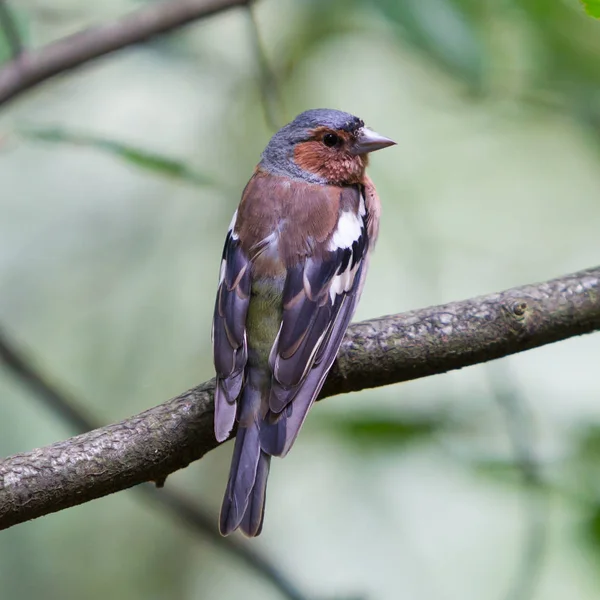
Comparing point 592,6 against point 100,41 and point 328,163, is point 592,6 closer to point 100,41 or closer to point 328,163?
point 328,163

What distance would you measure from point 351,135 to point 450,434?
1.68m

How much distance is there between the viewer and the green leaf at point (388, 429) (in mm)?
2959

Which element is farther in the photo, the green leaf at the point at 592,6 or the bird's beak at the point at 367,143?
the bird's beak at the point at 367,143

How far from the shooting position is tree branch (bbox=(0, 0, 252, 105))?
3.72 m

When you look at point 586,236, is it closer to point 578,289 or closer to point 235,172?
point 235,172

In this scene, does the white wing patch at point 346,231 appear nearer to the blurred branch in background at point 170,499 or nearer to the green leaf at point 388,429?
the green leaf at point 388,429

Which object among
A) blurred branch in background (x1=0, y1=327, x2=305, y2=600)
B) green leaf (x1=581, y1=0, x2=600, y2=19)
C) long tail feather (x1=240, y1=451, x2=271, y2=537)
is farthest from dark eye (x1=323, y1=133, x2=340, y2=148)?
green leaf (x1=581, y1=0, x2=600, y2=19)

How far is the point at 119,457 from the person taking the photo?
8.30 ft

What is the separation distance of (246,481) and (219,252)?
3.78m

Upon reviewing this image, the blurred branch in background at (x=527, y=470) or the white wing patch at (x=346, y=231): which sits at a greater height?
the white wing patch at (x=346, y=231)

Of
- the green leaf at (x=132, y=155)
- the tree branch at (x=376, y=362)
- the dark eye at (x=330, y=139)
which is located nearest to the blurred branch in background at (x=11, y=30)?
the green leaf at (x=132, y=155)

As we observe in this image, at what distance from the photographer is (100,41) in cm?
376

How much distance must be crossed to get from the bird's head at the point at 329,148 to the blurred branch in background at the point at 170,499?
1.46 metres

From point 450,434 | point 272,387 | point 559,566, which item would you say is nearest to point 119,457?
point 272,387
